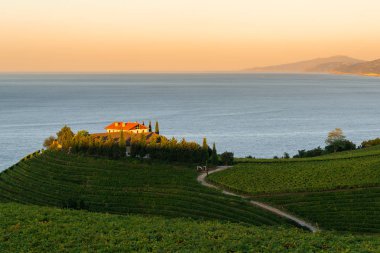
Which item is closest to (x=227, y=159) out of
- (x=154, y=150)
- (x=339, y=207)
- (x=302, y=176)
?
(x=154, y=150)

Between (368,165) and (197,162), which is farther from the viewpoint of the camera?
(197,162)

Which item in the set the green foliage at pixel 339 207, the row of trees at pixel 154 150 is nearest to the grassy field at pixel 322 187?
the green foliage at pixel 339 207

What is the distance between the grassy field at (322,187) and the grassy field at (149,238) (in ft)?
52.6

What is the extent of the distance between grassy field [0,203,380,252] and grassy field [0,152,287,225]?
13707 mm

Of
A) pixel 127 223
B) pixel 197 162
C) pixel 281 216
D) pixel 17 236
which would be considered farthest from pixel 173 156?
pixel 17 236

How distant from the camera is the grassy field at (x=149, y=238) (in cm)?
2245

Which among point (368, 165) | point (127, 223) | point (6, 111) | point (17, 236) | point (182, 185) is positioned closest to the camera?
point (17, 236)

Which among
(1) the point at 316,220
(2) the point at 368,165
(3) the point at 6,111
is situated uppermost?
(3) the point at 6,111

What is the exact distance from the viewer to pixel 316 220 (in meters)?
41.9

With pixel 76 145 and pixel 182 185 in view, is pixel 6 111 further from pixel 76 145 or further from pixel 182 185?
pixel 182 185

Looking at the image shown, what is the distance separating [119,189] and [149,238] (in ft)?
86.8

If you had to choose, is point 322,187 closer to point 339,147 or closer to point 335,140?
point 339,147

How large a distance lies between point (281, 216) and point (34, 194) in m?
26.2

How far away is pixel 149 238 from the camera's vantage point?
81.0 ft
